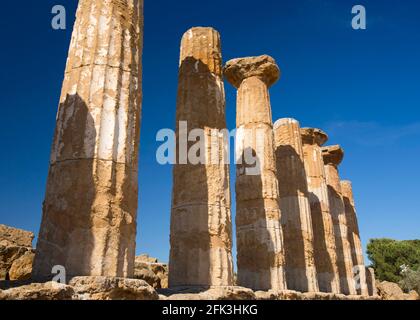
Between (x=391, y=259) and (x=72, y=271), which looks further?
(x=391, y=259)

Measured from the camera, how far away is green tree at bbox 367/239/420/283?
153 feet

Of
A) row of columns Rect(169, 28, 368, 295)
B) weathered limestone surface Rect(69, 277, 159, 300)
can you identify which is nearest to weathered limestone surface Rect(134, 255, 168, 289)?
row of columns Rect(169, 28, 368, 295)

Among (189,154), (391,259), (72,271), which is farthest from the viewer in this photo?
(391,259)

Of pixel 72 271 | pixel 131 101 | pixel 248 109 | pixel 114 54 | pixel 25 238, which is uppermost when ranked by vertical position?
pixel 248 109

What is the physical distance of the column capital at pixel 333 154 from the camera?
25.1 metres

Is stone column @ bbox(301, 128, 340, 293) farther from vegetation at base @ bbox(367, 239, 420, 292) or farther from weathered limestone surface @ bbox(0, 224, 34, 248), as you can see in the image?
vegetation at base @ bbox(367, 239, 420, 292)

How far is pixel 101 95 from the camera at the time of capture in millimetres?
6918

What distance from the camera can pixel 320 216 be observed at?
20.4 meters

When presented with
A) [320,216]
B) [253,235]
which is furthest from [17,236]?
[320,216]

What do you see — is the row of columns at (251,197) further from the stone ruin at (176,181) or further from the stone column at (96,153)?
the stone column at (96,153)

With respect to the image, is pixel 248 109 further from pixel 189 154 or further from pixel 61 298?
pixel 61 298

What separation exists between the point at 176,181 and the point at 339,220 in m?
15.9
